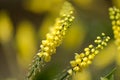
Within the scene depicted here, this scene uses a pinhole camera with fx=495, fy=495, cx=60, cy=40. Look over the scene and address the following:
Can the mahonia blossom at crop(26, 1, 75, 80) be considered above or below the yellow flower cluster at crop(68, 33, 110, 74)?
above

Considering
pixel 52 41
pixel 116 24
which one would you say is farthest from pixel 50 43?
pixel 116 24

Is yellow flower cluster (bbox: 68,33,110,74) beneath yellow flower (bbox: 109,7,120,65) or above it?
beneath

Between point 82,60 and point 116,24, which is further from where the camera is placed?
point 116,24

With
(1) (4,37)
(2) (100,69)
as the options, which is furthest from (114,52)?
(1) (4,37)

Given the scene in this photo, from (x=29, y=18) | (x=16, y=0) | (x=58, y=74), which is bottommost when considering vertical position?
(x=58, y=74)

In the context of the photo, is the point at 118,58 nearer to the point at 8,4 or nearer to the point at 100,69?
the point at 100,69

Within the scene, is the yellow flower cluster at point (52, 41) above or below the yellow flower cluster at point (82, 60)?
above

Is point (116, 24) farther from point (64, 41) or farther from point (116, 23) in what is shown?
point (64, 41)

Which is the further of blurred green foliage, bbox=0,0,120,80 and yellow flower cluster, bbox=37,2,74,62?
blurred green foliage, bbox=0,0,120,80

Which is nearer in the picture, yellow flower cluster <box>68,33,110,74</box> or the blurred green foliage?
yellow flower cluster <box>68,33,110,74</box>

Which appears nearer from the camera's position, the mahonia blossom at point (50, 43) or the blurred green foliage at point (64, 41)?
the mahonia blossom at point (50, 43)

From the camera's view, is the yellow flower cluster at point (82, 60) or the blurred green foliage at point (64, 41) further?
the blurred green foliage at point (64, 41)
